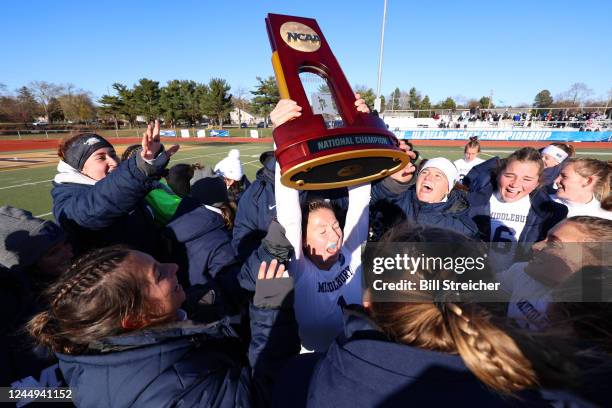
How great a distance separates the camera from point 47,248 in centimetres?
157

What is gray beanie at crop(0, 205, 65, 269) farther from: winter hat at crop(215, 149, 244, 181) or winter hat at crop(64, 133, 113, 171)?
winter hat at crop(215, 149, 244, 181)

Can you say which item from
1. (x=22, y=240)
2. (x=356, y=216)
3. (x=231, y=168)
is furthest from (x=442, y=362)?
(x=231, y=168)

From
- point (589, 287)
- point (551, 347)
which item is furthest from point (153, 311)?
point (589, 287)

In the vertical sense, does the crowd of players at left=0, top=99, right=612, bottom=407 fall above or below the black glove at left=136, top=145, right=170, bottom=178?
below

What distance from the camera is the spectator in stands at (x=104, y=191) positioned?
1559 millimetres

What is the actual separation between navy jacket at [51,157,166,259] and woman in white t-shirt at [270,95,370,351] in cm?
76

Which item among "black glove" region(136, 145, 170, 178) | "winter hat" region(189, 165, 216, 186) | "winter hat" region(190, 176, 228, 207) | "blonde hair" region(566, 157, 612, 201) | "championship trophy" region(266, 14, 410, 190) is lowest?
"winter hat" region(190, 176, 228, 207)

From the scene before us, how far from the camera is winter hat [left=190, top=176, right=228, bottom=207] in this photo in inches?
135

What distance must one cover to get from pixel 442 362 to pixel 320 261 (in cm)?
109

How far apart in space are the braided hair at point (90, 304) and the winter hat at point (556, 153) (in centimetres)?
473

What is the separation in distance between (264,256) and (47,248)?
1173mm

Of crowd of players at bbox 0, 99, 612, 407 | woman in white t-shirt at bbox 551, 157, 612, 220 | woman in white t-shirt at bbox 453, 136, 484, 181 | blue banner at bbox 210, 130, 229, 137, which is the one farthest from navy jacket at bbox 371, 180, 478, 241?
blue banner at bbox 210, 130, 229, 137

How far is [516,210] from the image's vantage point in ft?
8.52

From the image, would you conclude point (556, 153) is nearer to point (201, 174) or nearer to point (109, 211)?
point (201, 174)
